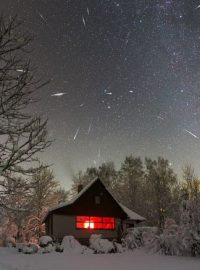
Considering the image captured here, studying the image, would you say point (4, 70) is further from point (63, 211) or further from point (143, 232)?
point (63, 211)

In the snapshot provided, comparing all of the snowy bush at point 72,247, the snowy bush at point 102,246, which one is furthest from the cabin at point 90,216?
the snowy bush at point 102,246

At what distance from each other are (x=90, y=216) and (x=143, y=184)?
20.3m

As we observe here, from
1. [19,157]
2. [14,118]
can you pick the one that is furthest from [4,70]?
[19,157]

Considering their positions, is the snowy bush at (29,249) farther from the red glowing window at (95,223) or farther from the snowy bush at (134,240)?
the red glowing window at (95,223)

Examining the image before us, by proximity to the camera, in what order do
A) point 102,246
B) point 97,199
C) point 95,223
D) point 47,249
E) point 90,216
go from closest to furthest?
point 102,246 → point 47,249 → point 90,216 → point 95,223 → point 97,199

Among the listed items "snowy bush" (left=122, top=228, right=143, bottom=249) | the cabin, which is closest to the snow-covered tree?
the cabin

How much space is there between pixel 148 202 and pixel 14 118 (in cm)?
4370

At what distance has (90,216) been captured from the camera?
1300 inches

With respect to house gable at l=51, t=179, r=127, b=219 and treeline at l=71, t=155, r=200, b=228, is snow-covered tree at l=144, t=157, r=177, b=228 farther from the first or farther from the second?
house gable at l=51, t=179, r=127, b=219

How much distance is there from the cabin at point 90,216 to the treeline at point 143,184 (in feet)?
43.1

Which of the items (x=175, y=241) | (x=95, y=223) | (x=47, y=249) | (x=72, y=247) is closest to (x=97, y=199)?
(x=95, y=223)

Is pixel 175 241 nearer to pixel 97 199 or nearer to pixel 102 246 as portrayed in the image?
pixel 102 246

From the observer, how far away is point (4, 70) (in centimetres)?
723

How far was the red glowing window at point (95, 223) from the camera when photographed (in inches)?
1278
